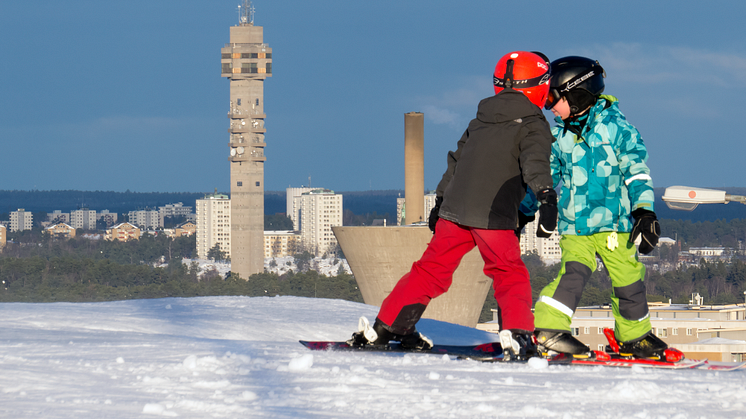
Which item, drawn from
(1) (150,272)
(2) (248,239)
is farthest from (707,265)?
(1) (150,272)

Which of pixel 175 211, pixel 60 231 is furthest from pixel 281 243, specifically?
pixel 175 211

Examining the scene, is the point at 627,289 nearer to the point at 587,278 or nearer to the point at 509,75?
the point at 587,278

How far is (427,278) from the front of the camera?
12.6 ft

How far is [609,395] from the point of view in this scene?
2.68 metres

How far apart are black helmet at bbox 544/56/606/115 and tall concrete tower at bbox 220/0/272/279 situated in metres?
89.7

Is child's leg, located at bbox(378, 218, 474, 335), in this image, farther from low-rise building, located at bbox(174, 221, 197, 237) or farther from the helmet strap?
low-rise building, located at bbox(174, 221, 197, 237)

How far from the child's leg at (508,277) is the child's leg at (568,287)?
0.60 feet

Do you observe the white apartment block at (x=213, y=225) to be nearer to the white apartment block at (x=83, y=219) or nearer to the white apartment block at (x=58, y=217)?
the white apartment block at (x=83, y=219)

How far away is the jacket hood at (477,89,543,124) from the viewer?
3768 millimetres

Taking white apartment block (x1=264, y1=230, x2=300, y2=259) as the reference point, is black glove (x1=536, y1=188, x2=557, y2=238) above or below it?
below

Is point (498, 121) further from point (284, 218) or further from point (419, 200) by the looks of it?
Answer: point (284, 218)

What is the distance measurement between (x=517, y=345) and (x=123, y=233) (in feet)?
464

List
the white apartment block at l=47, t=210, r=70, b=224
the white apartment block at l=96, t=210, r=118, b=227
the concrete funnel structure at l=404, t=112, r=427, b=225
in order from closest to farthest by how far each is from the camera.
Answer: the concrete funnel structure at l=404, t=112, r=427, b=225 → the white apartment block at l=47, t=210, r=70, b=224 → the white apartment block at l=96, t=210, r=118, b=227

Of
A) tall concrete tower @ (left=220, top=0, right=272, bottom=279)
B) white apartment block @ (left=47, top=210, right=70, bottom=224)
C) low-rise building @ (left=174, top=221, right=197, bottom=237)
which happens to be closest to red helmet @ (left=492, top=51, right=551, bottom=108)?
tall concrete tower @ (left=220, top=0, right=272, bottom=279)
